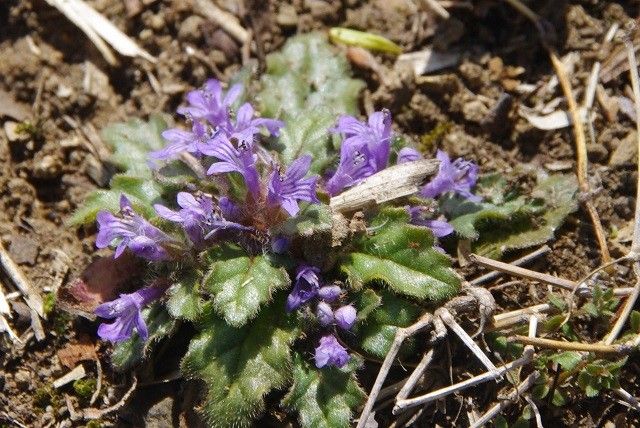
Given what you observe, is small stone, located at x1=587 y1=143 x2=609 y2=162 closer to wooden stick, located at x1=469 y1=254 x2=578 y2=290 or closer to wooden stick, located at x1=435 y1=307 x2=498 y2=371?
wooden stick, located at x1=469 y1=254 x2=578 y2=290

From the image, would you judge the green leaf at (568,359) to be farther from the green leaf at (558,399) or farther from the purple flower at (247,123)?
the purple flower at (247,123)

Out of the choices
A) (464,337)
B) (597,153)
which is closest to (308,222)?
(464,337)

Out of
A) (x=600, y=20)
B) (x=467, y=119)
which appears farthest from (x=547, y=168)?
(x=600, y=20)

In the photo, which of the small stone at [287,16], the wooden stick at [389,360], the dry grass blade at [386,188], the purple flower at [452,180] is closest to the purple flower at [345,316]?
the wooden stick at [389,360]

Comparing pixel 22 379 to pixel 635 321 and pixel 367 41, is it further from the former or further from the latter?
pixel 635 321

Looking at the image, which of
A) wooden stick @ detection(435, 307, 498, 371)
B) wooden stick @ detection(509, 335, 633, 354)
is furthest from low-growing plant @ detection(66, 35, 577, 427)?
wooden stick @ detection(509, 335, 633, 354)
